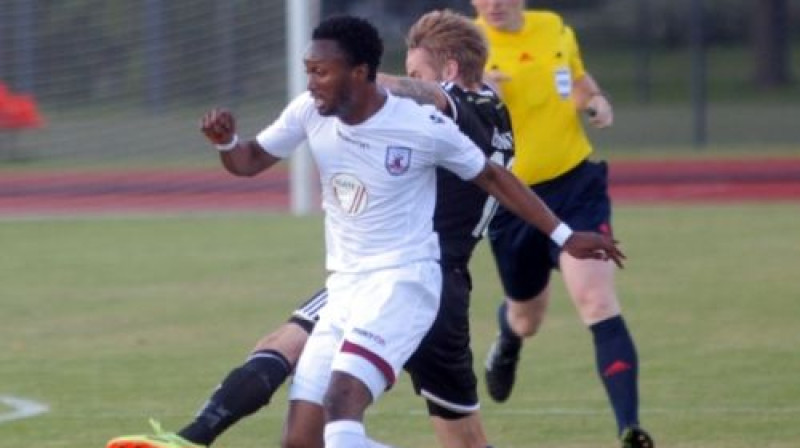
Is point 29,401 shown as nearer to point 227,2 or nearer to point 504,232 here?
point 504,232

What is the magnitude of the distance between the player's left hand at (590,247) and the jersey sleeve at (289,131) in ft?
3.06

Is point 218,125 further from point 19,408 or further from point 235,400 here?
point 19,408

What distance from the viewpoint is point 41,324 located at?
12.0 m

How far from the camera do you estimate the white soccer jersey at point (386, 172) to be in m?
6.37

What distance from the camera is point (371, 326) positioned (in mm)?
6285

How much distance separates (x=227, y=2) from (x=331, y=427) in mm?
14318

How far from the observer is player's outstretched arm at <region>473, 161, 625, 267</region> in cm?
651

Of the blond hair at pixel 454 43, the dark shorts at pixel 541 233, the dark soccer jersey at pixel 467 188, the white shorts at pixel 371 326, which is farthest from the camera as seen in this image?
the dark shorts at pixel 541 233

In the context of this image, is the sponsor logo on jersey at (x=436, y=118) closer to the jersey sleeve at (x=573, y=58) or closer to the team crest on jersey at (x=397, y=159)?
the team crest on jersey at (x=397, y=159)

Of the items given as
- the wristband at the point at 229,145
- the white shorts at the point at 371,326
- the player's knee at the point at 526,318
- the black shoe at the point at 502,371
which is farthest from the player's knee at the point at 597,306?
the wristband at the point at 229,145

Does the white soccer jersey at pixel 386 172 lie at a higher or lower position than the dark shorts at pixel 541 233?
higher

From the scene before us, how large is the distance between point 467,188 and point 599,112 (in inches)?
83.2

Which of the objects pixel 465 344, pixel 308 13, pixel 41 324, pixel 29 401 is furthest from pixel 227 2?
pixel 465 344

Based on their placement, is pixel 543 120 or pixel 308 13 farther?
pixel 308 13
